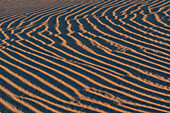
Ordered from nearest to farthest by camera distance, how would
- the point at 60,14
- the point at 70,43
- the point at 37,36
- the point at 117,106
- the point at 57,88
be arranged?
1. the point at 117,106
2. the point at 57,88
3. the point at 70,43
4. the point at 37,36
5. the point at 60,14

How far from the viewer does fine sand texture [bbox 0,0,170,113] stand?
13.8 ft

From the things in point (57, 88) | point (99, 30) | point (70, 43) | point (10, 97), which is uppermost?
point (99, 30)

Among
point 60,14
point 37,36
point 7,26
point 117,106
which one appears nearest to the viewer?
point 117,106

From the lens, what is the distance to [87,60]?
523 centimetres

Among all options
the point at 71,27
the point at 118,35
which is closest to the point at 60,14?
the point at 71,27

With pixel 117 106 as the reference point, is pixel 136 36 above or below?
above

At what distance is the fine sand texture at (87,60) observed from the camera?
4199mm

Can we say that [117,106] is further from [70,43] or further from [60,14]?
[60,14]

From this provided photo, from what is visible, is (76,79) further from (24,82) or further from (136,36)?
(136,36)

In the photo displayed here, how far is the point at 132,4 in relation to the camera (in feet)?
27.0

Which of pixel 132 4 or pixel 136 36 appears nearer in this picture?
pixel 136 36

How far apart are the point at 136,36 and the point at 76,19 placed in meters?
1.92

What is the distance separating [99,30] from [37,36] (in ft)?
4.60

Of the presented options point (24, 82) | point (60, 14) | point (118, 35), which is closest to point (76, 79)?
point (24, 82)
